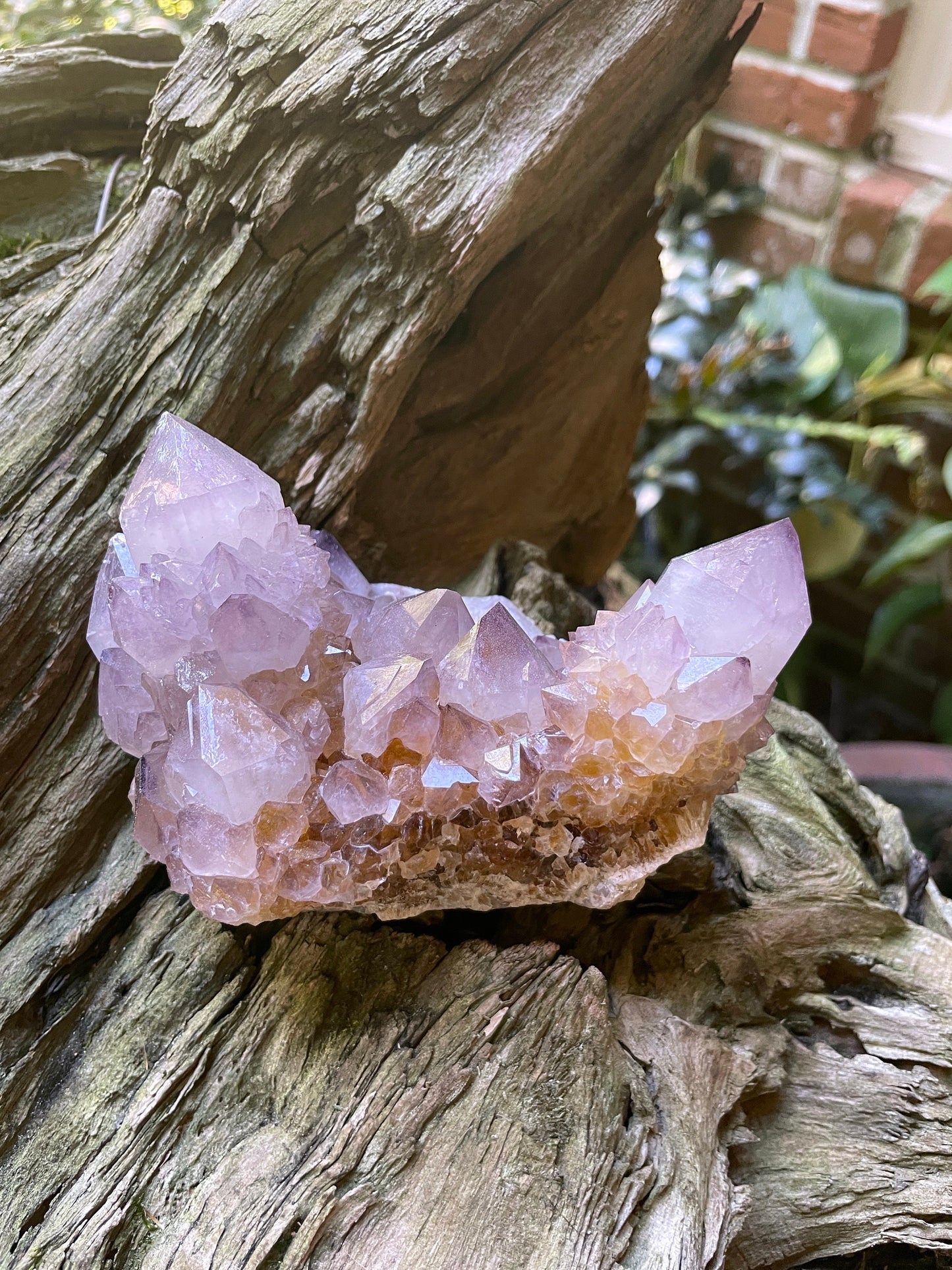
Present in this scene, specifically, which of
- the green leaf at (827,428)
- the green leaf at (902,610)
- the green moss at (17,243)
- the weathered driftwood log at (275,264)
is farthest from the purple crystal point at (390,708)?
the green leaf at (902,610)

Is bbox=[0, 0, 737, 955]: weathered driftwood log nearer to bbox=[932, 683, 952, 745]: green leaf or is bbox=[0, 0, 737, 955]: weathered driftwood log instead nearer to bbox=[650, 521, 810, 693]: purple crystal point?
bbox=[650, 521, 810, 693]: purple crystal point

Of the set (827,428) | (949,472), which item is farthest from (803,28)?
(949,472)

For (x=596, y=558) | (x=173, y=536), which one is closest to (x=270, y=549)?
(x=173, y=536)

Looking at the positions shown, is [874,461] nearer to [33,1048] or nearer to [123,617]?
[123,617]

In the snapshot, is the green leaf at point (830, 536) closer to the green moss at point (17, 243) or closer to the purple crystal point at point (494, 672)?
the purple crystal point at point (494, 672)

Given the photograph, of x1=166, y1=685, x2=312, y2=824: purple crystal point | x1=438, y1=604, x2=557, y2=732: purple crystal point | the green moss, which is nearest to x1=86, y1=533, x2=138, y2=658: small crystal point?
x1=166, y1=685, x2=312, y2=824: purple crystal point
